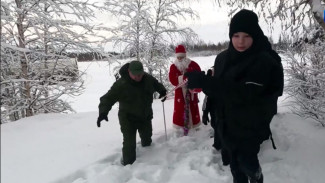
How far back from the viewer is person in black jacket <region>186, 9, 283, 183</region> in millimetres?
2201

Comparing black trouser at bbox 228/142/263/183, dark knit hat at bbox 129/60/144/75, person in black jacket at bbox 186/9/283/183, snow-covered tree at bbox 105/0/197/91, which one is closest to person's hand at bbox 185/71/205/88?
person in black jacket at bbox 186/9/283/183

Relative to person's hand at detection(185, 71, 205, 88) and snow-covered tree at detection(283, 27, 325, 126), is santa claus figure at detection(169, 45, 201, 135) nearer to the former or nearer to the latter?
snow-covered tree at detection(283, 27, 325, 126)

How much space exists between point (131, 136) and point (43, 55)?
445 cm

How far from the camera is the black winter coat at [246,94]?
220 centimetres

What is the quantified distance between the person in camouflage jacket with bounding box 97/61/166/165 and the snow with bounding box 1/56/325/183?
0.94 ft

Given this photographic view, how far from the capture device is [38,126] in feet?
15.9

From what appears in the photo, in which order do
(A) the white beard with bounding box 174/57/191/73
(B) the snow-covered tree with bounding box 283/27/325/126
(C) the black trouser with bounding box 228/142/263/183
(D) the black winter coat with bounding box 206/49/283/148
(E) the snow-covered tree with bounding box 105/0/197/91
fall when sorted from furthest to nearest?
(E) the snow-covered tree with bounding box 105/0/197/91, (A) the white beard with bounding box 174/57/191/73, (B) the snow-covered tree with bounding box 283/27/325/126, (C) the black trouser with bounding box 228/142/263/183, (D) the black winter coat with bounding box 206/49/283/148

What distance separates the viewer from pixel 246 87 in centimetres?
221

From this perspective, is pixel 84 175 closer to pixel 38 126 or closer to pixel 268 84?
pixel 38 126

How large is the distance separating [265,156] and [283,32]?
2.38 metres

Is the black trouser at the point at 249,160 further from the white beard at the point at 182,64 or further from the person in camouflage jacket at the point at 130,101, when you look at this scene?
the white beard at the point at 182,64

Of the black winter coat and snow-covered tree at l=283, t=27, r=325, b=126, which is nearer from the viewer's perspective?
the black winter coat

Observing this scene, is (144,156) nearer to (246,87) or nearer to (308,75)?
(246,87)

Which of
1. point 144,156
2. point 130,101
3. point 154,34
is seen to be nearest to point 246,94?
point 130,101
